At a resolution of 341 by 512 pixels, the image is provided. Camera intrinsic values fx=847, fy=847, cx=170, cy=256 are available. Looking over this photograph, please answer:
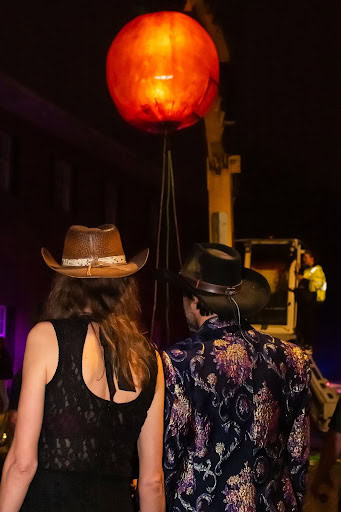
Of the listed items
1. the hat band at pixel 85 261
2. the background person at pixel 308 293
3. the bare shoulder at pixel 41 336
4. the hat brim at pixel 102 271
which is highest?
the hat band at pixel 85 261

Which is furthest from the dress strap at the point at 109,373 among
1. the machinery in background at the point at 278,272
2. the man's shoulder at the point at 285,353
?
the machinery in background at the point at 278,272

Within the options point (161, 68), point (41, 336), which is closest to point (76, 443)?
point (41, 336)

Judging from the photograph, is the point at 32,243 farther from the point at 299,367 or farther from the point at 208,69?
the point at 299,367

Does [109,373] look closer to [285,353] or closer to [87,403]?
[87,403]

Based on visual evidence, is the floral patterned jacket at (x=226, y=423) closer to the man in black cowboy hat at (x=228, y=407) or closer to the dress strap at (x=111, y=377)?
the man in black cowboy hat at (x=228, y=407)

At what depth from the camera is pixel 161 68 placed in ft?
16.7

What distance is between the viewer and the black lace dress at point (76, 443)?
3.05 meters

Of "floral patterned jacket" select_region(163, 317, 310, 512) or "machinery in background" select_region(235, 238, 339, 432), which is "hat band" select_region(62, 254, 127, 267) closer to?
"floral patterned jacket" select_region(163, 317, 310, 512)

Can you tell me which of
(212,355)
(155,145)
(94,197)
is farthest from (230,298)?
(155,145)

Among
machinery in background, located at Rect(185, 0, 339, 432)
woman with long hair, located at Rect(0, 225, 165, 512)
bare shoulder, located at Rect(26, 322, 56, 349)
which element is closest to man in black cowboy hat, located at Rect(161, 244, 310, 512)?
woman with long hair, located at Rect(0, 225, 165, 512)

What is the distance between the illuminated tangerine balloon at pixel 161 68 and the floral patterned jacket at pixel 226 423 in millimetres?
1981

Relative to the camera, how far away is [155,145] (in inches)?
987

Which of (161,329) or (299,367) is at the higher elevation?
(299,367)

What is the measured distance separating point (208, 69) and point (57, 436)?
Result: 117 inches
